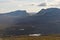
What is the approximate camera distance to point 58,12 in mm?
1354

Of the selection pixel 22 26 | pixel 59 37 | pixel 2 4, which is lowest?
pixel 59 37

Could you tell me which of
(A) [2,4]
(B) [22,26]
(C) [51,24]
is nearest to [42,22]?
(C) [51,24]

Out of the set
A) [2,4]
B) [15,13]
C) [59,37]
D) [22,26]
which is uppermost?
[2,4]

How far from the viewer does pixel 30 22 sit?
4.17 ft

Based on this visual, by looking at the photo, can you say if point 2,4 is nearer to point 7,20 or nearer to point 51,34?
point 7,20

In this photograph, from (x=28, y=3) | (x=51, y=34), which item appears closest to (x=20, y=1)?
(x=28, y=3)

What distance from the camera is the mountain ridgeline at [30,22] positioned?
1.24 m

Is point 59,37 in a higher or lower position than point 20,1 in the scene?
lower

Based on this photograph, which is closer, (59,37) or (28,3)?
(59,37)

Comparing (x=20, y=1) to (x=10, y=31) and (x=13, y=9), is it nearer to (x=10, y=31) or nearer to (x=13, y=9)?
(x=13, y=9)

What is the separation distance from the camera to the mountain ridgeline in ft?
4.05

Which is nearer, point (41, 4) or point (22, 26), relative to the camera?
point (22, 26)

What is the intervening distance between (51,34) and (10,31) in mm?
351

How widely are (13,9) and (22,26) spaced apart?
214mm
